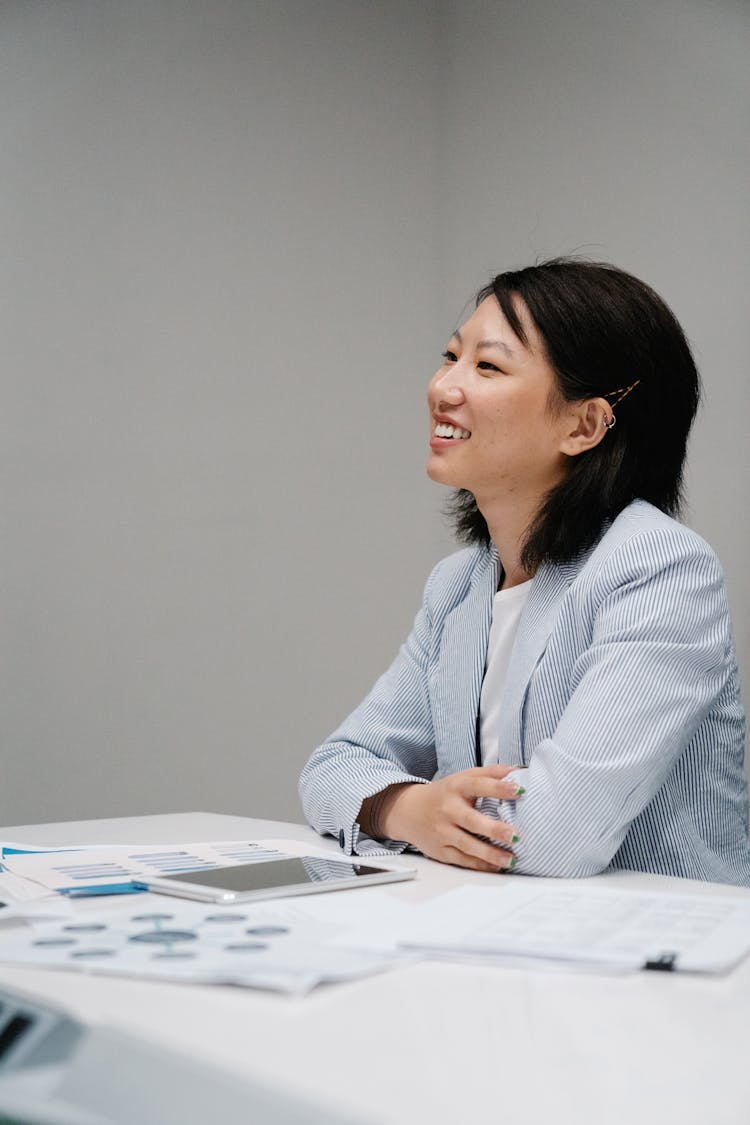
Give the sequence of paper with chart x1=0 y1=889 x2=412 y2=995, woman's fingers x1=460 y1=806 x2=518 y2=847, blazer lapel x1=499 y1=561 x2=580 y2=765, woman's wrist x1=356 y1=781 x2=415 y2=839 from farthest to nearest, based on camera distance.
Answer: blazer lapel x1=499 y1=561 x2=580 y2=765 < woman's wrist x1=356 y1=781 x2=415 y2=839 < woman's fingers x1=460 y1=806 x2=518 y2=847 < paper with chart x1=0 y1=889 x2=412 y2=995

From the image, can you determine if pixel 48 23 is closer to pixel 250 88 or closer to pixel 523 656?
pixel 250 88

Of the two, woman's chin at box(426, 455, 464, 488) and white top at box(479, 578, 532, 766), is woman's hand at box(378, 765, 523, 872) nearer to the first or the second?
white top at box(479, 578, 532, 766)

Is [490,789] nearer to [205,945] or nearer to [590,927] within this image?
[590,927]

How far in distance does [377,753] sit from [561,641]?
0.30 meters

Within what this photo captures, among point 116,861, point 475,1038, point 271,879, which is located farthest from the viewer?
point 116,861

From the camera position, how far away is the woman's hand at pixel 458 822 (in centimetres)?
110

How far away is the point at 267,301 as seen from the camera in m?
3.01

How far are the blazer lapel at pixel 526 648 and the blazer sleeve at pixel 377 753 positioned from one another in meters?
0.12

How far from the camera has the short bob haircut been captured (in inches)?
61.6

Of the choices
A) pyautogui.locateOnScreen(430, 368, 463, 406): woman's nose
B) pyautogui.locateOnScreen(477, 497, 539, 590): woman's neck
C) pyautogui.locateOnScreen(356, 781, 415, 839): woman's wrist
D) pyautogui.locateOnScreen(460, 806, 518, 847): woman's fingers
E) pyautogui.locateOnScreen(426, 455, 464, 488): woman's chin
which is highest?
pyautogui.locateOnScreen(430, 368, 463, 406): woman's nose

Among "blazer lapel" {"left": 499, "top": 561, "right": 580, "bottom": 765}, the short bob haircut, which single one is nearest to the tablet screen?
"blazer lapel" {"left": 499, "top": 561, "right": 580, "bottom": 765}

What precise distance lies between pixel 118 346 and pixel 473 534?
4.27 feet

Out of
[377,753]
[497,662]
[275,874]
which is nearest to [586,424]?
[497,662]

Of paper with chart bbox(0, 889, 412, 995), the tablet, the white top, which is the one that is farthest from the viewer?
the white top
